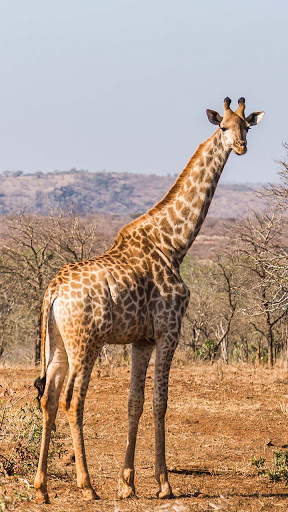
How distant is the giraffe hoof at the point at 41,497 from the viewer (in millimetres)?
6602

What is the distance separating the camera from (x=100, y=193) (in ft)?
584

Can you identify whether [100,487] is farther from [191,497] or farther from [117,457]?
[117,457]

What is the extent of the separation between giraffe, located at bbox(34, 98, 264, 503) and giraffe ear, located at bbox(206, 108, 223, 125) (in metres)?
0.01

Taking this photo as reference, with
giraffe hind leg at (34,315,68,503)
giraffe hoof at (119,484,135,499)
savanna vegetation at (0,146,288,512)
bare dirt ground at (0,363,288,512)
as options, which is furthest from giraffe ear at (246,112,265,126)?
giraffe hoof at (119,484,135,499)

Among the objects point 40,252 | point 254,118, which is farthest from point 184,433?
point 40,252

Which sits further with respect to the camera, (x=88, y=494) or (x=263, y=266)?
(x=263, y=266)

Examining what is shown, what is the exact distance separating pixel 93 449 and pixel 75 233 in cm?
1253

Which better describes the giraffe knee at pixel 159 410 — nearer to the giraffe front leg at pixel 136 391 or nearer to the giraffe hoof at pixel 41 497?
the giraffe front leg at pixel 136 391

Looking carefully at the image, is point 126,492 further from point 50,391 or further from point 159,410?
point 50,391

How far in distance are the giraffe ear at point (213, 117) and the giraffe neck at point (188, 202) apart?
0.12 m

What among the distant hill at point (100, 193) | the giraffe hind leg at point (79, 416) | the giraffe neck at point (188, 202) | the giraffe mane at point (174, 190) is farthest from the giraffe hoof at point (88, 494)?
the distant hill at point (100, 193)

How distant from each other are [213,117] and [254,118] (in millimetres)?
516

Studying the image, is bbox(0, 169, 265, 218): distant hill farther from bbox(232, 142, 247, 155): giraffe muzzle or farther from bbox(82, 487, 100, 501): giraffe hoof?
bbox(82, 487, 100, 501): giraffe hoof

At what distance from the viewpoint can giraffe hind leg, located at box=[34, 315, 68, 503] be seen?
666cm
